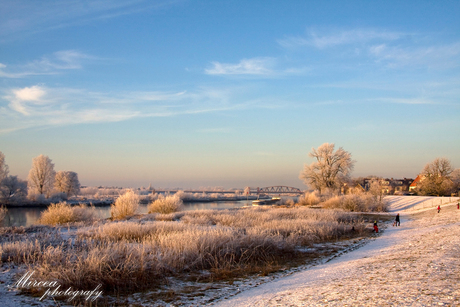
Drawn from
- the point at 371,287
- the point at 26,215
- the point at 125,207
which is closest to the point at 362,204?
the point at 125,207

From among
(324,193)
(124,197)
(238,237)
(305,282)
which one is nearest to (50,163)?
(124,197)

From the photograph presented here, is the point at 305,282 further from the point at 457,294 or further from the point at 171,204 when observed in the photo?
the point at 171,204

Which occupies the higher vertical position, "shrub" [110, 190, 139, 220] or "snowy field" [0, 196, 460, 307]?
"snowy field" [0, 196, 460, 307]

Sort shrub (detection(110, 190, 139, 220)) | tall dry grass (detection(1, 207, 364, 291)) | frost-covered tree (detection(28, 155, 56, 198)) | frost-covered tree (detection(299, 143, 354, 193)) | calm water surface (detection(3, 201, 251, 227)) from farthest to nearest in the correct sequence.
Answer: frost-covered tree (detection(28, 155, 56, 198)) < frost-covered tree (detection(299, 143, 354, 193)) < calm water surface (detection(3, 201, 251, 227)) < shrub (detection(110, 190, 139, 220)) < tall dry grass (detection(1, 207, 364, 291))

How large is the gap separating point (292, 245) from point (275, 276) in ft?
11.5

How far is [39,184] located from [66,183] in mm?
6353

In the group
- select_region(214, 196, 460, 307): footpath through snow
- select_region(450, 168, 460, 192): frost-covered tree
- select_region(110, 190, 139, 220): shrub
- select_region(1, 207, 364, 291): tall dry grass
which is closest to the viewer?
select_region(214, 196, 460, 307): footpath through snow

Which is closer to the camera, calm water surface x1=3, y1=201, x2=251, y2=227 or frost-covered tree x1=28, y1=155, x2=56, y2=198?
calm water surface x1=3, y1=201, x2=251, y2=227

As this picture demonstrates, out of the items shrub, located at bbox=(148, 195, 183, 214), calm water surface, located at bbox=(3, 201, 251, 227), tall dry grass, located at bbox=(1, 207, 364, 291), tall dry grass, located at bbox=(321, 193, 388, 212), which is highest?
tall dry grass, located at bbox=(1, 207, 364, 291)

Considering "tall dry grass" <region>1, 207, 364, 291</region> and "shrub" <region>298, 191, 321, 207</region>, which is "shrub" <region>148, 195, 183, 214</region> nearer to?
→ "tall dry grass" <region>1, 207, 364, 291</region>

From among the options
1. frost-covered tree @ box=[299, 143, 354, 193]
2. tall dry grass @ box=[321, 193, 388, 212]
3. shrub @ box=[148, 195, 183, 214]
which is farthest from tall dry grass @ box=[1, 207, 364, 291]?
frost-covered tree @ box=[299, 143, 354, 193]

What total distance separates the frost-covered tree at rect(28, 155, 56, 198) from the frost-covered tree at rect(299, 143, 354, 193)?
1920 inches

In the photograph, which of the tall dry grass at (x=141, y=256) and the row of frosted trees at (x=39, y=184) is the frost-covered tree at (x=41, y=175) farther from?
the tall dry grass at (x=141, y=256)

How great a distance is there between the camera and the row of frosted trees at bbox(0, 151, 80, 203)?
48875 millimetres
